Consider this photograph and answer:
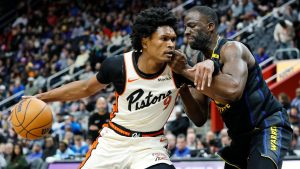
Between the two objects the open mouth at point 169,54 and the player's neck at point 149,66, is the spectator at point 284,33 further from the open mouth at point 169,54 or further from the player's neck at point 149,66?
the open mouth at point 169,54

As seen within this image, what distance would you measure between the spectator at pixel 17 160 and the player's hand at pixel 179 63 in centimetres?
771

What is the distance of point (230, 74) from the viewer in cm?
543

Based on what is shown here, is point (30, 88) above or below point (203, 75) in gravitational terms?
above

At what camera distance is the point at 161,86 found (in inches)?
237

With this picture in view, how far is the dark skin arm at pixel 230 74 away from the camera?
5.30 meters

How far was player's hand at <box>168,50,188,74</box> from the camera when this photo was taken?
5.51m

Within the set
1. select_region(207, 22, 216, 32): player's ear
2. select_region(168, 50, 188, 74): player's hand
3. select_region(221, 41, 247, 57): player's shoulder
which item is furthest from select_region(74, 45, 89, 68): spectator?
select_region(168, 50, 188, 74): player's hand

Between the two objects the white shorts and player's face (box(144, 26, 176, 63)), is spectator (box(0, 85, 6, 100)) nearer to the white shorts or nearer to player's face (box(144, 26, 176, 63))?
the white shorts

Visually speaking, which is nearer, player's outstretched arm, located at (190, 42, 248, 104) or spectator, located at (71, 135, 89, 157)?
player's outstretched arm, located at (190, 42, 248, 104)

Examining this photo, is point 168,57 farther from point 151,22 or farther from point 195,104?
point 195,104

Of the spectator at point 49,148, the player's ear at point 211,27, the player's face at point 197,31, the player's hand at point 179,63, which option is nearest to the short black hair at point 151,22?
the player's face at point 197,31

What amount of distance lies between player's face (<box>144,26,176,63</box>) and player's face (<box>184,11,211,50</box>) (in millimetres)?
153

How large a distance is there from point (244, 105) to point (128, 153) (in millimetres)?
1110

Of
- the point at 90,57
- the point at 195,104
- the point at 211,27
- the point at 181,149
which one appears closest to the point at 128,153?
the point at 195,104
